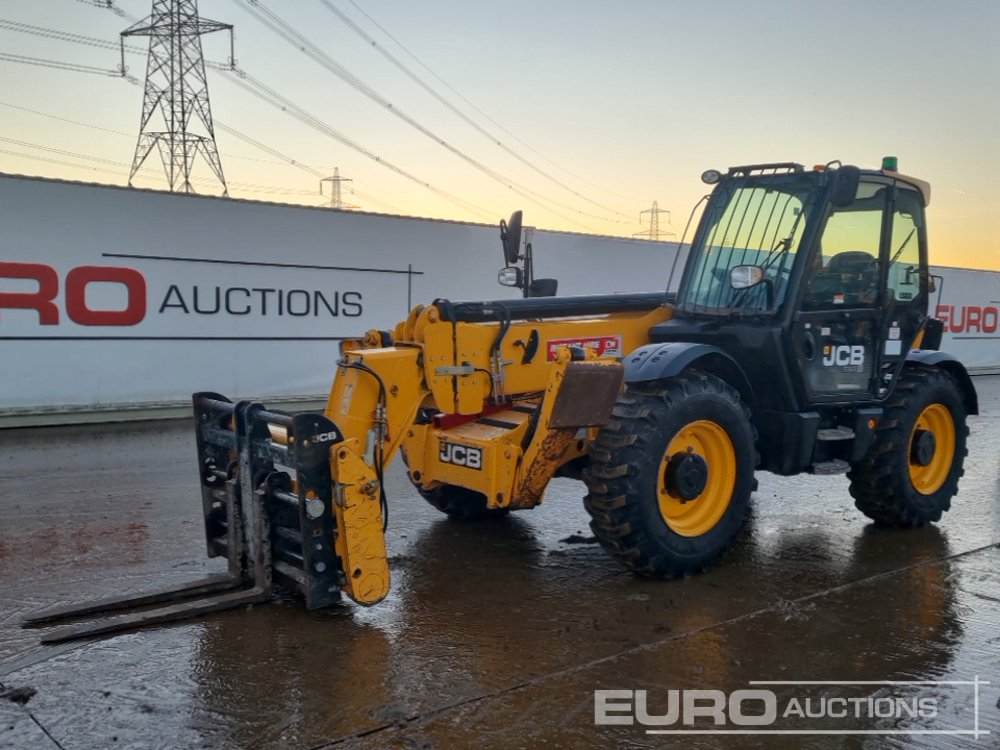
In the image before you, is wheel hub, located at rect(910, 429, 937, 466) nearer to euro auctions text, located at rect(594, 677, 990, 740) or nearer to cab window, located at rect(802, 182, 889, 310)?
cab window, located at rect(802, 182, 889, 310)

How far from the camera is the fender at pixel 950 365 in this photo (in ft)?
22.0

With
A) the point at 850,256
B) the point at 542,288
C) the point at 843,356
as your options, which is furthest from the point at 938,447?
the point at 542,288

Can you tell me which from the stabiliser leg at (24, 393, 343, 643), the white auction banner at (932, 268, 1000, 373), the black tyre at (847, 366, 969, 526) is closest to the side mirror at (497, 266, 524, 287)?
the stabiliser leg at (24, 393, 343, 643)

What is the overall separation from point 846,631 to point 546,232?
10533 millimetres

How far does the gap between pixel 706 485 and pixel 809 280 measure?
1526 millimetres

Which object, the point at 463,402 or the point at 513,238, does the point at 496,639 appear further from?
the point at 513,238

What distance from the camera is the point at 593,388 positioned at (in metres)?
5.04

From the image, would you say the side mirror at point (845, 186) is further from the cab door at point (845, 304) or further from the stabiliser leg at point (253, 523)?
the stabiliser leg at point (253, 523)

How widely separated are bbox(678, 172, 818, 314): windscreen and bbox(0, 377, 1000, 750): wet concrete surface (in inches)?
65.4

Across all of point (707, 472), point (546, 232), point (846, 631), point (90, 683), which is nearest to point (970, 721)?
point (846, 631)

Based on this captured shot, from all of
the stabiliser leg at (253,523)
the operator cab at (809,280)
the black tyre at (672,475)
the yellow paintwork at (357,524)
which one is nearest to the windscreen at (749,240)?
the operator cab at (809,280)

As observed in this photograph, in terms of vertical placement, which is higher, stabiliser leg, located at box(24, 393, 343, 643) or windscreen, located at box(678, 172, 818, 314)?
windscreen, located at box(678, 172, 818, 314)

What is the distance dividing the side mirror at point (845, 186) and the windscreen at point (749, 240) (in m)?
0.22

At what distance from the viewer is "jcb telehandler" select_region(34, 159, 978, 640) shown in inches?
184
